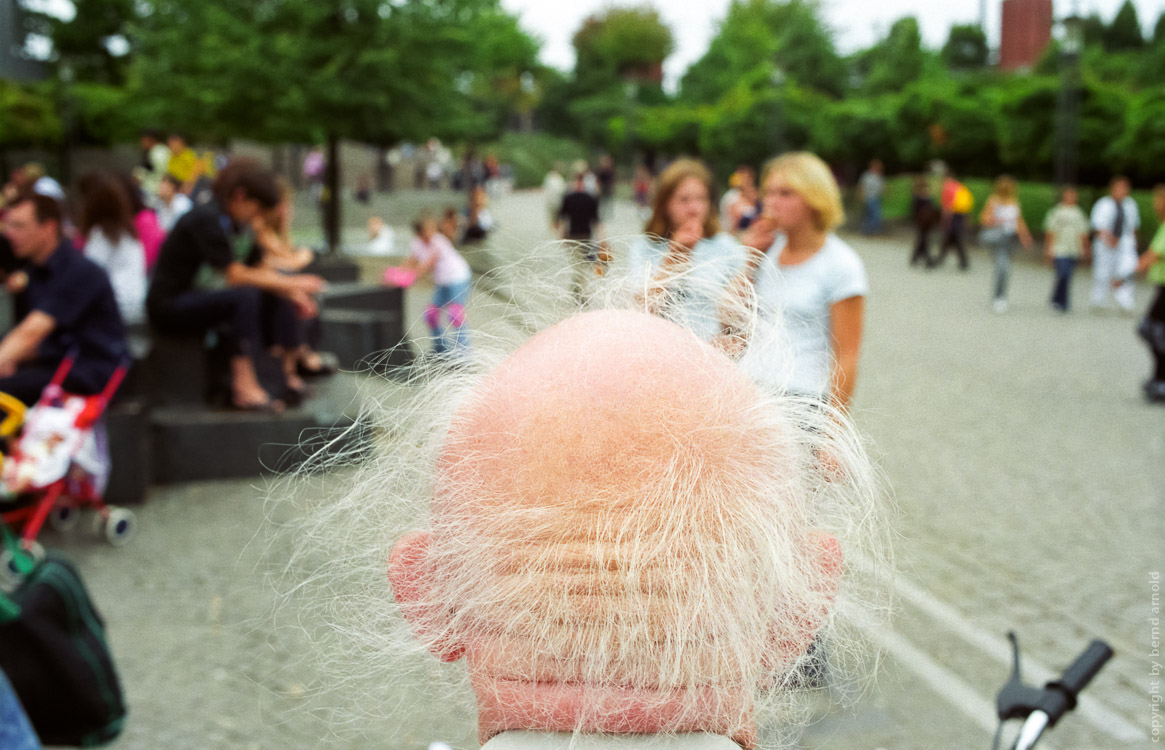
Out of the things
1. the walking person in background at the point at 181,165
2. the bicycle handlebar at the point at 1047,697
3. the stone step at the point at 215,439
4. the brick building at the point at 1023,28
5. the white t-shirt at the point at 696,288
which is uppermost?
the brick building at the point at 1023,28

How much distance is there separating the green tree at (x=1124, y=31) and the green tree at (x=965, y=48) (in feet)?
32.0

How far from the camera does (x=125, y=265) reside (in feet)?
23.3

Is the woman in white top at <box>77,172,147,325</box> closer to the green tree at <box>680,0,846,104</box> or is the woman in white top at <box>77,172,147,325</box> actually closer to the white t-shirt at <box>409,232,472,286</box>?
the white t-shirt at <box>409,232,472,286</box>

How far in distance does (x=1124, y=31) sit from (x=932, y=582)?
4807cm

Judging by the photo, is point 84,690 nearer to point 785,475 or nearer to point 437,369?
point 437,369

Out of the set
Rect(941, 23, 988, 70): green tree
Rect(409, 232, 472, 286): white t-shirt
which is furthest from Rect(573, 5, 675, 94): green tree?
Rect(409, 232, 472, 286): white t-shirt


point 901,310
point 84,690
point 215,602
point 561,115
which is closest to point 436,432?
point 84,690

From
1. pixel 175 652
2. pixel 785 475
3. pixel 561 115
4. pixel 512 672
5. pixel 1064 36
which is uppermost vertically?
pixel 561 115

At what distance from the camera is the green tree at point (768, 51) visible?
164ft

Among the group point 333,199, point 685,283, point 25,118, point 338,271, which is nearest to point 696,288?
point 685,283

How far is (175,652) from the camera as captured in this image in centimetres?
408

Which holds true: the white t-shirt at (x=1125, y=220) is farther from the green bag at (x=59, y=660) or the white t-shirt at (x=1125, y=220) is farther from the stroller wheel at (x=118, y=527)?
the green bag at (x=59, y=660)

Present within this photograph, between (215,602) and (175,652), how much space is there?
501mm

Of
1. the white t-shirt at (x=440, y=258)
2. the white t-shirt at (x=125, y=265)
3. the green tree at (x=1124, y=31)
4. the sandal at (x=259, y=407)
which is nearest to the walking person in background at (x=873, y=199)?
the white t-shirt at (x=440, y=258)
